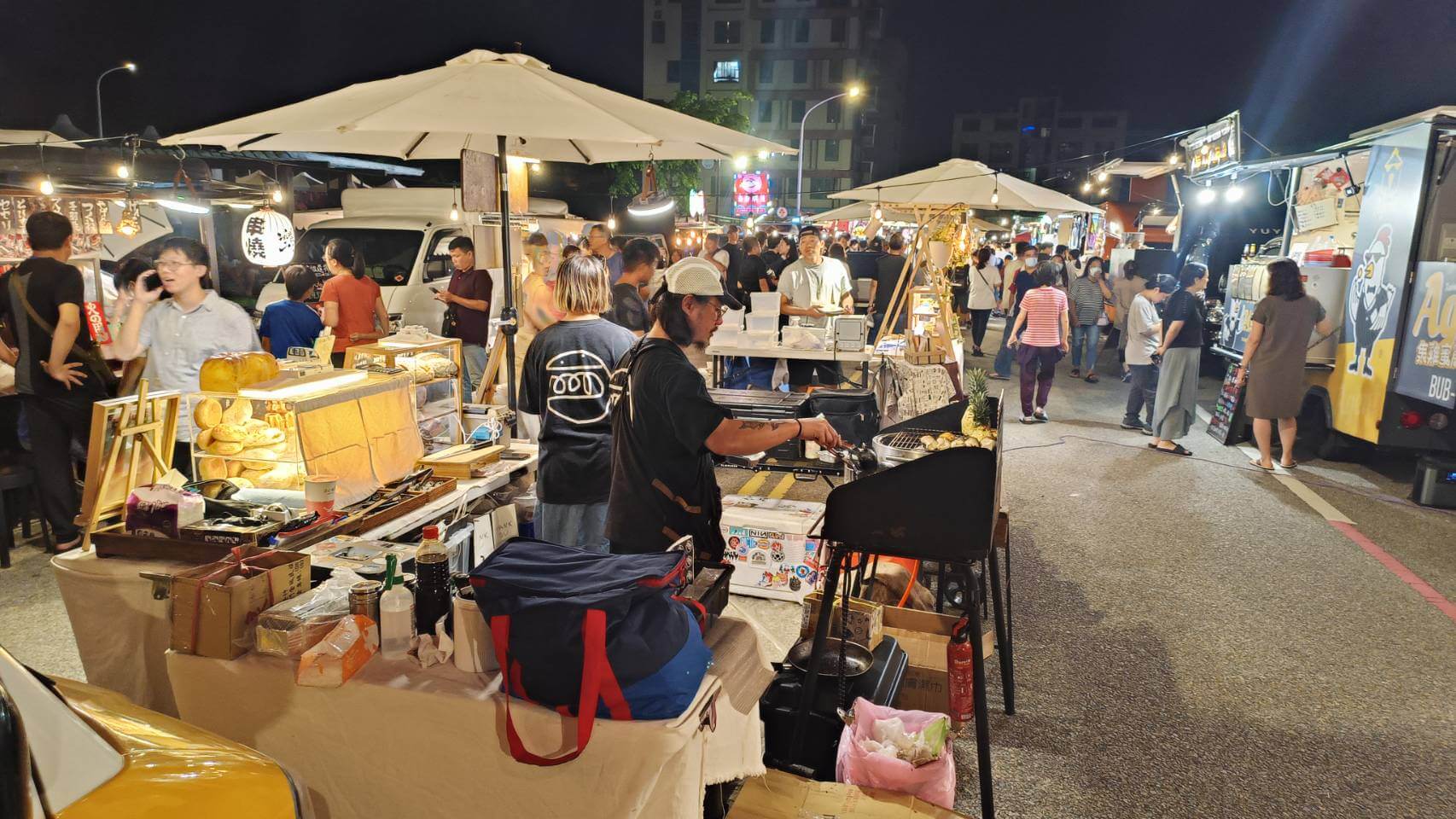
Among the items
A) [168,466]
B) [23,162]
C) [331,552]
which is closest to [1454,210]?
[331,552]

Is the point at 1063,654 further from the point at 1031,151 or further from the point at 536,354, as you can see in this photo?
the point at 1031,151

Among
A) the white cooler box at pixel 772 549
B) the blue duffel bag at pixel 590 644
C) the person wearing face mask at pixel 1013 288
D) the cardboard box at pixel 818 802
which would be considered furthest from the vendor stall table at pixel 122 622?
the person wearing face mask at pixel 1013 288

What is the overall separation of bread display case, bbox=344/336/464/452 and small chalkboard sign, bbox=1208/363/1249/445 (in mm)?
8510

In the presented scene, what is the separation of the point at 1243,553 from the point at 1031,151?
322 feet

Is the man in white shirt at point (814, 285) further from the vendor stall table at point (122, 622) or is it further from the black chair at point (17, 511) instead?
the vendor stall table at point (122, 622)

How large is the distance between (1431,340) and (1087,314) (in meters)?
6.35

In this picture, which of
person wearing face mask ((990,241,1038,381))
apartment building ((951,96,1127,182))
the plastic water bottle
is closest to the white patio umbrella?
the plastic water bottle

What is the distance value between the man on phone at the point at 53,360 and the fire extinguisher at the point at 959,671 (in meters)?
5.74

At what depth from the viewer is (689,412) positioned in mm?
3195

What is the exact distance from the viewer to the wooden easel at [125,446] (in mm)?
3998

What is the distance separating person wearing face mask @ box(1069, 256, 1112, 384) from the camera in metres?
13.9

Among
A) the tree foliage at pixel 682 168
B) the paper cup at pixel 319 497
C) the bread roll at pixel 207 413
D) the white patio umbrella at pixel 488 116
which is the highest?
the tree foliage at pixel 682 168

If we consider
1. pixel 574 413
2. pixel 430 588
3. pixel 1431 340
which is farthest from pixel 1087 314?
pixel 430 588

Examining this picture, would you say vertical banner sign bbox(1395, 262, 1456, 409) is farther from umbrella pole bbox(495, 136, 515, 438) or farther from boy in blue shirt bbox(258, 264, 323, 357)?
boy in blue shirt bbox(258, 264, 323, 357)
